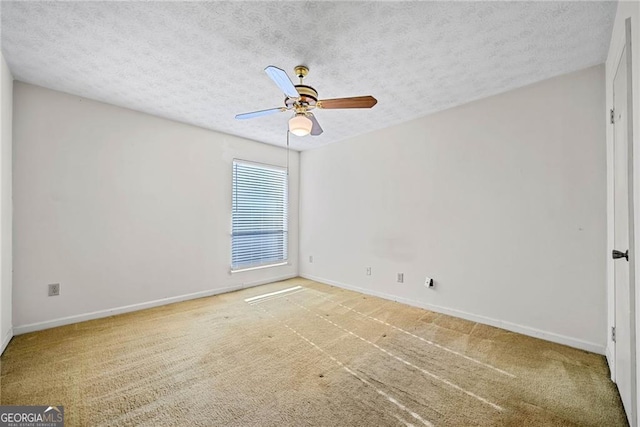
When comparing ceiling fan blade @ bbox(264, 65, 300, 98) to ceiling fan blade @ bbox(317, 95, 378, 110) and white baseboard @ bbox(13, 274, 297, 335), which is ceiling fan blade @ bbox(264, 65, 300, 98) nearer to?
ceiling fan blade @ bbox(317, 95, 378, 110)

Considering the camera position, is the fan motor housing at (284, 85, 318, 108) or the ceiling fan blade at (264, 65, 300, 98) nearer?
the ceiling fan blade at (264, 65, 300, 98)

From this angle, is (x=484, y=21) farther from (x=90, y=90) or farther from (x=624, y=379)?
(x=90, y=90)

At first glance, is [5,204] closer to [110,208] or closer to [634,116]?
[110,208]

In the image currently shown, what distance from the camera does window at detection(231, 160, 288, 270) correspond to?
14.4ft

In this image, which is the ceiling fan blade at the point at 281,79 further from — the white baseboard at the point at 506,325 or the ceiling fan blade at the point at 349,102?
the white baseboard at the point at 506,325

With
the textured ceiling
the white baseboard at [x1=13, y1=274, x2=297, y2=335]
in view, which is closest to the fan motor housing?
the textured ceiling

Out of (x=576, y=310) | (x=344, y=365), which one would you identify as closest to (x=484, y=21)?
(x=576, y=310)

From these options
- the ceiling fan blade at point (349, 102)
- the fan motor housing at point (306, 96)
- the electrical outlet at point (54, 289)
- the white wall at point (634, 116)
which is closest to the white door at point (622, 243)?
the white wall at point (634, 116)

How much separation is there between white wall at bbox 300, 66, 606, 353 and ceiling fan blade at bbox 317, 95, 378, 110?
65.3 inches

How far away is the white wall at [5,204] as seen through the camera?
2.28m

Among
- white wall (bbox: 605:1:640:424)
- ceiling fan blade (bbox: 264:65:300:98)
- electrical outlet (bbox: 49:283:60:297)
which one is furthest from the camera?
electrical outlet (bbox: 49:283:60:297)

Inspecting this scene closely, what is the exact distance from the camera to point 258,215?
15.4ft

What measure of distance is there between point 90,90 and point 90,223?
1456mm

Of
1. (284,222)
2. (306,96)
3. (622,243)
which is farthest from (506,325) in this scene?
(284,222)
